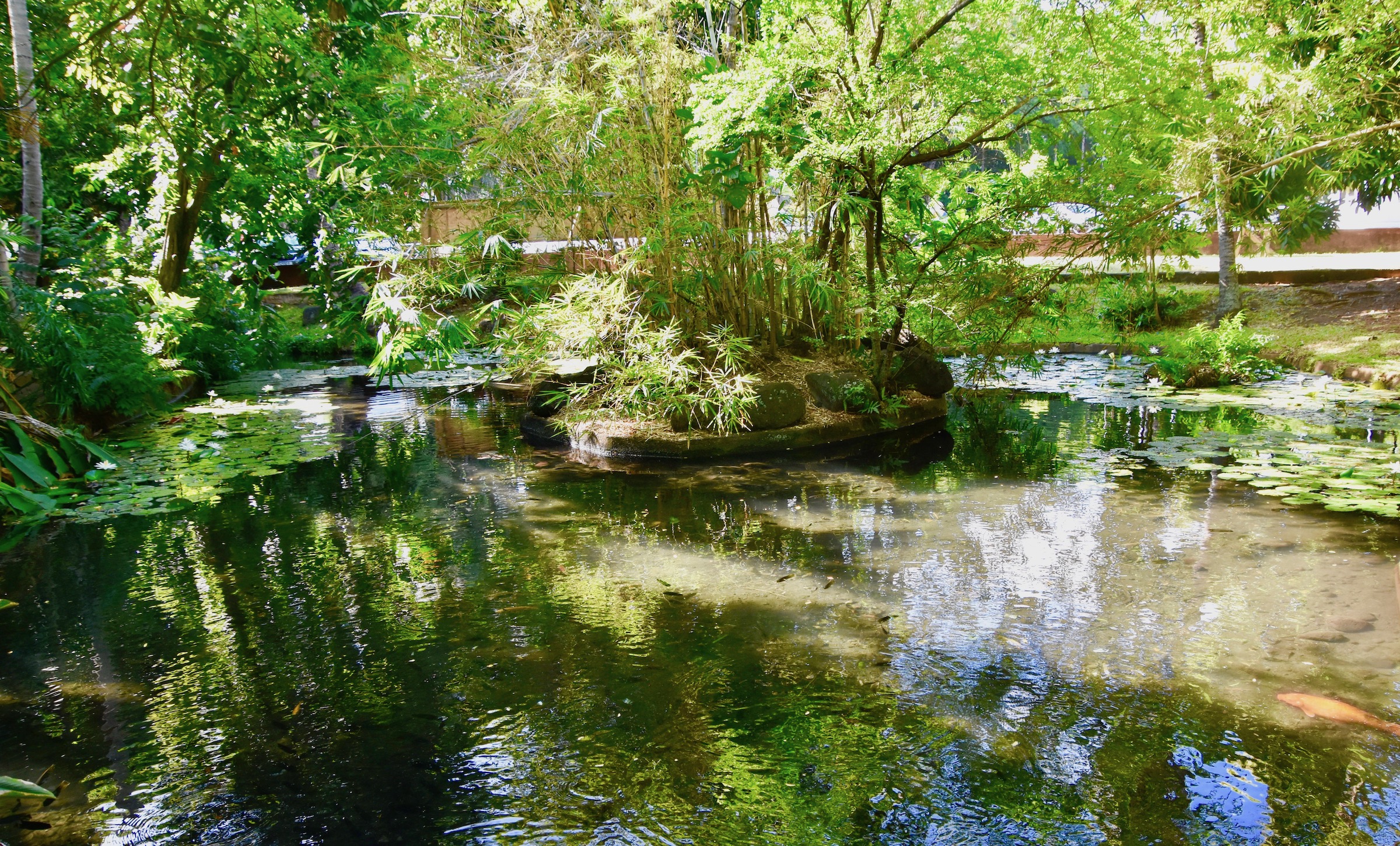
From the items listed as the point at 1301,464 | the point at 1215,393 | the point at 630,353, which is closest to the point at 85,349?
the point at 630,353

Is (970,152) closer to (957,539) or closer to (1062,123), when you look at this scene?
(1062,123)

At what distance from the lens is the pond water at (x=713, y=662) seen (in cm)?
289

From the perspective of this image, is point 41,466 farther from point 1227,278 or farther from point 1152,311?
point 1152,311

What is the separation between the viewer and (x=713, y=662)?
3.94 m

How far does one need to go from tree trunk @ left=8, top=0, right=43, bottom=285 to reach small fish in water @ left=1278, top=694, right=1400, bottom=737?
26.5 ft

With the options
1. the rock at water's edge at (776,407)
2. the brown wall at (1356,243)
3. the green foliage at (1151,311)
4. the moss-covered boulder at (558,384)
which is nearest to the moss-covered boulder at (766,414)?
the rock at water's edge at (776,407)

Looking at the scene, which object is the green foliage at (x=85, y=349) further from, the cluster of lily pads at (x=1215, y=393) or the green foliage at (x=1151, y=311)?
the green foliage at (x=1151, y=311)

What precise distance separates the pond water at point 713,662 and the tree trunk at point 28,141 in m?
2.15

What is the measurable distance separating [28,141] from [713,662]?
6839 mm

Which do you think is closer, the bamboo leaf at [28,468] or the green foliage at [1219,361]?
the bamboo leaf at [28,468]

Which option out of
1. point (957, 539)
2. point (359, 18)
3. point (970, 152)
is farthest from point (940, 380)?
point (359, 18)

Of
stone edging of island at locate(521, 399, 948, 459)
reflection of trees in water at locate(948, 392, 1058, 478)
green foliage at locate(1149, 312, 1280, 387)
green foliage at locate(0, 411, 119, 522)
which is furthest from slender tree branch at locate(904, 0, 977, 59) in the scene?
green foliage at locate(0, 411, 119, 522)

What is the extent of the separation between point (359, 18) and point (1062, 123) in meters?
6.15

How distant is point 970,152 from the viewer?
9.14 meters
